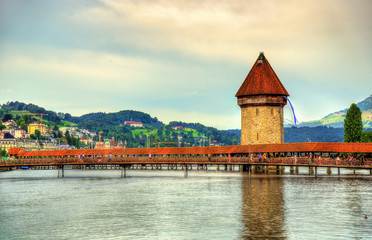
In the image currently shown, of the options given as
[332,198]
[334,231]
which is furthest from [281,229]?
[332,198]

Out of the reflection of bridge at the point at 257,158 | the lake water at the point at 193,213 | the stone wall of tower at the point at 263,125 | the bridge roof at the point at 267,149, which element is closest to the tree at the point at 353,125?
the reflection of bridge at the point at 257,158

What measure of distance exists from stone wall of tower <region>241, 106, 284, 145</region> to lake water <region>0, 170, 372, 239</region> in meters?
31.3

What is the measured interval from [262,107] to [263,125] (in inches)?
114

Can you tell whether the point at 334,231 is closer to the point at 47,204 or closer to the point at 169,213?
the point at 169,213

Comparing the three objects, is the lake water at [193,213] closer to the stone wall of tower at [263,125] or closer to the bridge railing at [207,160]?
the bridge railing at [207,160]

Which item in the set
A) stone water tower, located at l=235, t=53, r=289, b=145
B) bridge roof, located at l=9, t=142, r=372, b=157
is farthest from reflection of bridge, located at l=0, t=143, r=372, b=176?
stone water tower, located at l=235, t=53, r=289, b=145

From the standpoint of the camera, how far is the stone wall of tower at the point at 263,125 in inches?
3590

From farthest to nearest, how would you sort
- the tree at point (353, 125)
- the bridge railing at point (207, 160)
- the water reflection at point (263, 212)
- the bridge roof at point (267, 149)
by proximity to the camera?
1. the tree at point (353, 125)
2. the bridge roof at point (267, 149)
3. the bridge railing at point (207, 160)
4. the water reflection at point (263, 212)

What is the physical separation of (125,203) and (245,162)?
1272 inches

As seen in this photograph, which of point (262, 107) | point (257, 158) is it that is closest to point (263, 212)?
point (257, 158)

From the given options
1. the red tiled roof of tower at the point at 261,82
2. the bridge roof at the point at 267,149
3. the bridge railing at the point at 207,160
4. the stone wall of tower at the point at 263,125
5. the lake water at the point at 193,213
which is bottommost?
the lake water at the point at 193,213

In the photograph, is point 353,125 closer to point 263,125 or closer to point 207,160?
point 263,125

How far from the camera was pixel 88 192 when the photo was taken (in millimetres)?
58969

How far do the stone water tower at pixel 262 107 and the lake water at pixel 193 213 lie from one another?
104 ft
